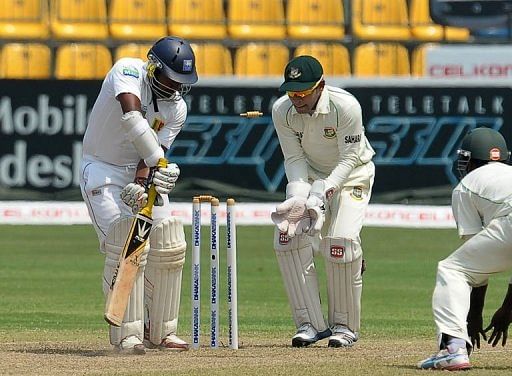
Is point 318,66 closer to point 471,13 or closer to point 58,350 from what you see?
point 58,350

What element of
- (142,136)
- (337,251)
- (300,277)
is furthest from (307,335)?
(142,136)

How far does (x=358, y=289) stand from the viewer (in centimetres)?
859

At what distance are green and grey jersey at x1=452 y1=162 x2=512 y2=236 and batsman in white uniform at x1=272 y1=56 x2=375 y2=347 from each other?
161cm

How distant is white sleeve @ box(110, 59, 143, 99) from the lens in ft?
25.4

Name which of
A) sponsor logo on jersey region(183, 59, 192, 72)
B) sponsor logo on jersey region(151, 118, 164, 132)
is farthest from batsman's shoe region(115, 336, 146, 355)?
sponsor logo on jersey region(183, 59, 192, 72)

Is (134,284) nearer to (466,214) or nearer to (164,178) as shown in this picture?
(164,178)

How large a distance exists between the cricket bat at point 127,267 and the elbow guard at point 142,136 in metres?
0.06

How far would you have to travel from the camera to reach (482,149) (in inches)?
277

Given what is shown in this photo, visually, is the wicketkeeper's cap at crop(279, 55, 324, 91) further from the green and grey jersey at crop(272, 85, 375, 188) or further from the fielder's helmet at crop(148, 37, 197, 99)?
the fielder's helmet at crop(148, 37, 197, 99)

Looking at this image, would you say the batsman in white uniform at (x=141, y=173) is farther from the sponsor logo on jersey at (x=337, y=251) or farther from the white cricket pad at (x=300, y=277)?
the sponsor logo on jersey at (x=337, y=251)

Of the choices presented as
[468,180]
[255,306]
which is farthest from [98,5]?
[468,180]

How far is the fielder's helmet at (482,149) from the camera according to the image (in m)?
7.03

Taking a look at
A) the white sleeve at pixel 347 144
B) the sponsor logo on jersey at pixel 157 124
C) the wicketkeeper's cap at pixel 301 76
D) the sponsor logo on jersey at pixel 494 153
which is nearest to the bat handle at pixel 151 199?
the sponsor logo on jersey at pixel 157 124

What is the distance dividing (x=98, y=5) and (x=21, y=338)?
12.2m
